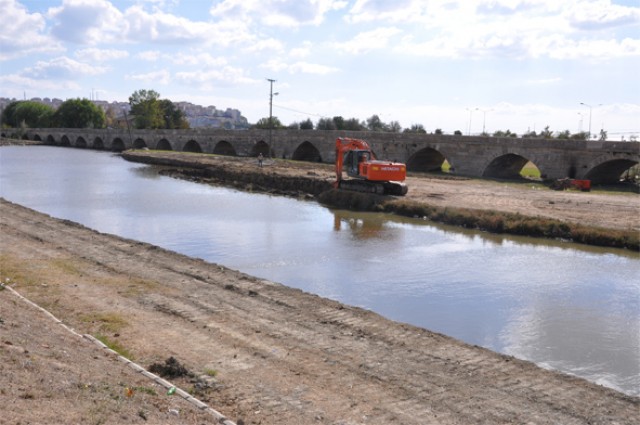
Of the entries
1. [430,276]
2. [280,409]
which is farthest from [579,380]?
[430,276]

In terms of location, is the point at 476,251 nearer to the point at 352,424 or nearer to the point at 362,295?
the point at 362,295

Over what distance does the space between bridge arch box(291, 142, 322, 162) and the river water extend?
27835 mm

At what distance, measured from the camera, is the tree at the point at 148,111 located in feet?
387

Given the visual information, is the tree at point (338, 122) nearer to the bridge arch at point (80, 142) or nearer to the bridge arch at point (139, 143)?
the bridge arch at point (139, 143)

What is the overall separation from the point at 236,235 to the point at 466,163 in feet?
88.9

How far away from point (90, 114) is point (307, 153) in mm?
82754

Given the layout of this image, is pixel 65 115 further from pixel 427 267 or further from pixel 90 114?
pixel 427 267

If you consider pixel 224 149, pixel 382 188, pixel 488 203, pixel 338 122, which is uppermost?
pixel 338 122

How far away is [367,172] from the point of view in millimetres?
34031

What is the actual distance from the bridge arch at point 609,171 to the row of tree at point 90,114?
8449 cm

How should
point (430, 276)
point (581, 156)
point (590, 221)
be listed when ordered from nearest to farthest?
point (430, 276) → point (590, 221) → point (581, 156)

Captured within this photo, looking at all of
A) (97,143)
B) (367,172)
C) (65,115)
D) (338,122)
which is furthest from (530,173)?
(65,115)

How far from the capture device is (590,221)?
88.1 ft

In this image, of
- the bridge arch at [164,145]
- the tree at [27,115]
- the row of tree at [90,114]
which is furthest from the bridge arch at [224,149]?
the tree at [27,115]
